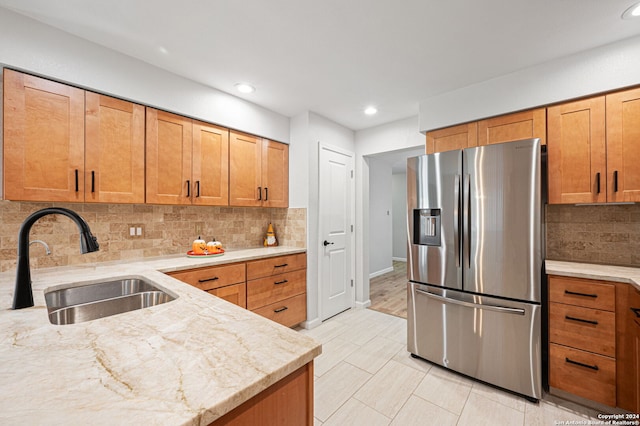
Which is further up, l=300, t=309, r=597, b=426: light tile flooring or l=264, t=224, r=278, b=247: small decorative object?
l=264, t=224, r=278, b=247: small decorative object

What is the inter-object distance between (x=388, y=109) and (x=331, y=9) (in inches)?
64.0

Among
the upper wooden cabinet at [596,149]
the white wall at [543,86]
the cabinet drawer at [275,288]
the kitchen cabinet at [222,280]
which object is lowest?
the cabinet drawer at [275,288]

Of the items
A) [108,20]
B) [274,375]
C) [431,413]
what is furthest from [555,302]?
[108,20]

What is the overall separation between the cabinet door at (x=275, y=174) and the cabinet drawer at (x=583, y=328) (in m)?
2.65

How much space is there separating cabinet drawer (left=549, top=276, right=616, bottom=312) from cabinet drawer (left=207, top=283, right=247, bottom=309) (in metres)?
2.43

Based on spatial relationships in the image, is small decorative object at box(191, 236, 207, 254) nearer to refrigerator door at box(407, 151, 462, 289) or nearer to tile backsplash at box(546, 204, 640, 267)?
refrigerator door at box(407, 151, 462, 289)

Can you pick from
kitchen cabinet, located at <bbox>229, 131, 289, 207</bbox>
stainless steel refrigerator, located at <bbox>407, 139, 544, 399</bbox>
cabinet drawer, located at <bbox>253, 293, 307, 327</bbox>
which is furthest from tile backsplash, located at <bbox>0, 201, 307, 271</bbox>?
stainless steel refrigerator, located at <bbox>407, 139, 544, 399</bbox>

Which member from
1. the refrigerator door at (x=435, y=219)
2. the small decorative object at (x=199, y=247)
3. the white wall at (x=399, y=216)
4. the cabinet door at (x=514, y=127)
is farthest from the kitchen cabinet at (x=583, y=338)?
the white wall at (x=399, y=216)

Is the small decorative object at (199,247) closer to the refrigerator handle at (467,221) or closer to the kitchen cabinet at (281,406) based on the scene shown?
the kitchen cabinet at (281,406)

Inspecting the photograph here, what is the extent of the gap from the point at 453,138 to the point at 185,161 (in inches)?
99.0

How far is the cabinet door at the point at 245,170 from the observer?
281cm

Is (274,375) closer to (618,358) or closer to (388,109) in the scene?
(618,358)

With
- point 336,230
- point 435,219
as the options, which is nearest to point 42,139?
point 336,230

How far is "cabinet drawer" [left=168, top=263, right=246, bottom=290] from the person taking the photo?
7.07 feet
